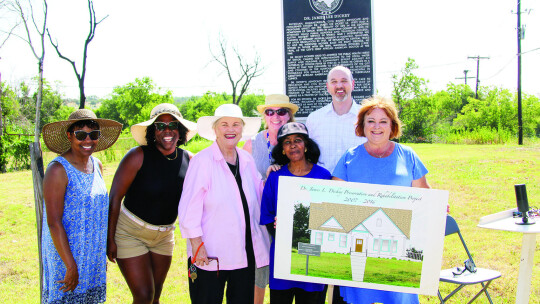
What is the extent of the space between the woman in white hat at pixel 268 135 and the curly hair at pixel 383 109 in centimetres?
133

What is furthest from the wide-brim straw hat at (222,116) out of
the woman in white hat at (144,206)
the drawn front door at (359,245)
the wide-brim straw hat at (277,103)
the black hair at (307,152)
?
the drawn front door at (359,245)

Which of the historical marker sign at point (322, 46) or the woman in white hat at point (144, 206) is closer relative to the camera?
the woman in white hat at point (144, 206)

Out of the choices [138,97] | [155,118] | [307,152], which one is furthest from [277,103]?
[138,97]

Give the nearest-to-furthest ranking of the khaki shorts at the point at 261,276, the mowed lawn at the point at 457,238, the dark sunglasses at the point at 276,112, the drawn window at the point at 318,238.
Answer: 1. the drawn window at the point at 318,238
2. the khaki shorts at the point at 261,276
3. the dark sunglasses at the point at 276,112
4. the mowed lawn at the point at 457,238

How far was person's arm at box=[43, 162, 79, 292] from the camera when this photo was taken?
3.03 metres

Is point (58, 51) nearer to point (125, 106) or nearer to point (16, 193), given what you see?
point (16, 193)

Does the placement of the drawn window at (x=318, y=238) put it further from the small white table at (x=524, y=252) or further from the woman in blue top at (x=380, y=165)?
the small white table at (x=524, y=252)

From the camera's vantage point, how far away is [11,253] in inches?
288

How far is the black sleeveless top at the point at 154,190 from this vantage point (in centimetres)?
354

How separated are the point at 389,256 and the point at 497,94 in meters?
43.6

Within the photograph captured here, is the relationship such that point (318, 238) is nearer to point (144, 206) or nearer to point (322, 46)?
point (144, 206)

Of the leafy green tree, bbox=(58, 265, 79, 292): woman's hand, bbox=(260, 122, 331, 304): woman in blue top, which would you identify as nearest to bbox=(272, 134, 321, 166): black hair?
bbox=(260, 122, 331, 304): woman in blue top

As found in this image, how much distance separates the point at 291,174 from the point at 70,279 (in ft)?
6.71

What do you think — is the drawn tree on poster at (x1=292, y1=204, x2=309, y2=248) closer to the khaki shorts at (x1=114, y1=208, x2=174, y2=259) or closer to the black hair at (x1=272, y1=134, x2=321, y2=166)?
the black hair at (x1=272, y1=134, x2=321, y2=166)
